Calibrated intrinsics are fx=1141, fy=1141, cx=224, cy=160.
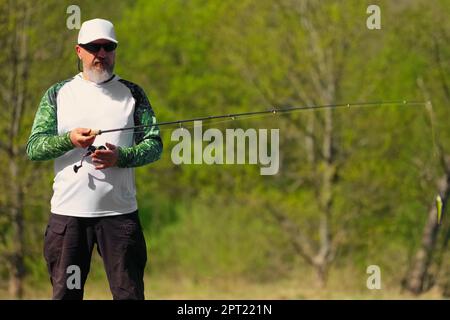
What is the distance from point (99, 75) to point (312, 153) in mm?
15631

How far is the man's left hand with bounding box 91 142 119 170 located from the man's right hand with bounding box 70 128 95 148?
2.2 inches

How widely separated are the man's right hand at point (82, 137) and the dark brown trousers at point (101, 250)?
0.37 metres

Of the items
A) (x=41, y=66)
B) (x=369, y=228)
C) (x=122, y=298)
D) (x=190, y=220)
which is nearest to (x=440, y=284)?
(x=369, y=228)

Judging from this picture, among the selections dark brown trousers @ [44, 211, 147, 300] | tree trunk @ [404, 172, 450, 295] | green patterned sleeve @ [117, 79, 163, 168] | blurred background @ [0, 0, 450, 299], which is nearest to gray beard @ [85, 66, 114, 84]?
green patterned sleeve @ [117, 79, 163, 168]

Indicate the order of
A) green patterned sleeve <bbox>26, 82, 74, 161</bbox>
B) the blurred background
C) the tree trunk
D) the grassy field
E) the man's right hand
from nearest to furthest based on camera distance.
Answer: the man's right hand < green patterned sleeve <bbox>26, 82, 74, 161</bbox> < the blurred background < the grassy field < the tree trunk

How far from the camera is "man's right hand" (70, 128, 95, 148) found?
4.95 metres

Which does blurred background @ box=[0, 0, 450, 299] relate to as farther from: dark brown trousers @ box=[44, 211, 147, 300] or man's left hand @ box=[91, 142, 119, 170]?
man's left hand @ box=[91, 142, 119, 170]

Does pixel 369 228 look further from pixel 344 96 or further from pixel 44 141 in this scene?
pixel 44 141

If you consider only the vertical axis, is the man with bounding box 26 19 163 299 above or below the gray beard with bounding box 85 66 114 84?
below

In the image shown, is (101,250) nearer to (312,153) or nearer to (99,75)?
(99,75)

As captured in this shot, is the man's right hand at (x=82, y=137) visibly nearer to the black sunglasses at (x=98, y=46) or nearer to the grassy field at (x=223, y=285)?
the black sunglasses at (x=98, y=46)

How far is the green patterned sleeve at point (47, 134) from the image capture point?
5.07 m

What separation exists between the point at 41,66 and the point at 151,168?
6053 millimetres

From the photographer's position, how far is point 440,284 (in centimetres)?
2016
